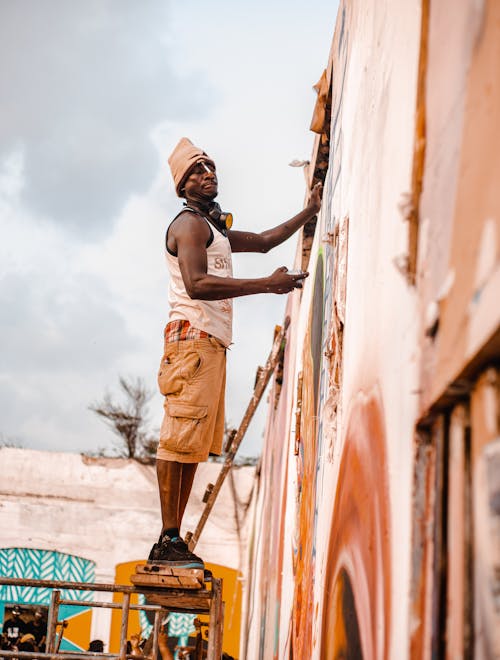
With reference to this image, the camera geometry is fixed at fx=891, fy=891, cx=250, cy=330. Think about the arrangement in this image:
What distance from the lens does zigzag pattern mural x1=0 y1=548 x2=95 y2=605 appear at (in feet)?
43.4

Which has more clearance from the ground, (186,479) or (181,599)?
(186,479)

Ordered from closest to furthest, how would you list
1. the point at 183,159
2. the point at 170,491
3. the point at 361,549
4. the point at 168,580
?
the point at 361,549
the point at 168,580
the point at 170,491
the point at 183,159

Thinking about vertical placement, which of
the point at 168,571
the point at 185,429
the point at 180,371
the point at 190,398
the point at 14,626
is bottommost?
the point at 168,571

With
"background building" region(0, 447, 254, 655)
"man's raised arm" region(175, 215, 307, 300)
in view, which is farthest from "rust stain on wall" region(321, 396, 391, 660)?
"background building" region(0, 447, 254, 655)

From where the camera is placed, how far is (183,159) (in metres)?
4.56

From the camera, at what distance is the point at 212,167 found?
462 cm

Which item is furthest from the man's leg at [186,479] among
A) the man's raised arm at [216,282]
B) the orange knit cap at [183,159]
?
the orange knit cap at [183,159]

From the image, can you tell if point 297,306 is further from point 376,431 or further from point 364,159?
point 376,431

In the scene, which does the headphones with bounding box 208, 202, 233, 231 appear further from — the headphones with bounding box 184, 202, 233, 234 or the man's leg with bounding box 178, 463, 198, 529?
the man's leg with bounding box 178, 463, 198, 529

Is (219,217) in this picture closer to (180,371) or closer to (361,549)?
(180,371)

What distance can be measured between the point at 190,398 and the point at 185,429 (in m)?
0.15

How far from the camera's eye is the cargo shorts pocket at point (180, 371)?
13.7 ft

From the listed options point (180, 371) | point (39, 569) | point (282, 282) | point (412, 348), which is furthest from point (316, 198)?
point (39, 569)

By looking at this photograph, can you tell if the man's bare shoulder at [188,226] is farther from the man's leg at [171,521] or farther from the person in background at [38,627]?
the person in background at [38,627]
